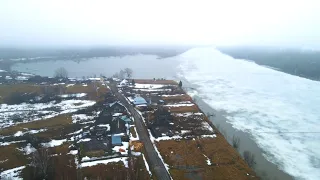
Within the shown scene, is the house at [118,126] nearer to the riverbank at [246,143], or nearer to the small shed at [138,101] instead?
the small shed at [138,101]

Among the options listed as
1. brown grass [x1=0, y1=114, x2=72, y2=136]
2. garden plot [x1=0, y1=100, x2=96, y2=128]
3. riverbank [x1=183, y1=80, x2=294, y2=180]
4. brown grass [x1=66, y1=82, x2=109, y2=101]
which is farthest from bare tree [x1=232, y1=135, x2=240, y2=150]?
brown grass [x1=66, y1=82, x2=109, y2=101]

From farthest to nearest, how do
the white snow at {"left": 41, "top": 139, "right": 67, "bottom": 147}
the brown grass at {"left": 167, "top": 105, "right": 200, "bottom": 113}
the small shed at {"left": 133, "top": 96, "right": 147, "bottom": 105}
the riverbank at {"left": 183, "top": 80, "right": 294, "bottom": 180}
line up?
the small shed at {"left": 133, "top": 96, "right": 147, "bottom": 105} < the brown grass at {"left": 167, "top": 105, "right": 200, "bottom": 113} < the white snow at {"left": 41, "top": 139, "right": 67, "bottom": 147} < the riverbank at {"left": 183, "top": 80, "right": 294, "bottom": 180}

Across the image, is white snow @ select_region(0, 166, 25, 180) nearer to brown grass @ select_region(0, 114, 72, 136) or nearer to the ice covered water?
brown grass @ select_region(0, 114, 72, 136)

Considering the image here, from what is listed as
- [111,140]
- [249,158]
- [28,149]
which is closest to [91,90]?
[28,149]

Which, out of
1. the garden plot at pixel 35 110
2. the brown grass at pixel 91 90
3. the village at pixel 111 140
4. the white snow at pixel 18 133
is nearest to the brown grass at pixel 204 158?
the village at pixel 111 140

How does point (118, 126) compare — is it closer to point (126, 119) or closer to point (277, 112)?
point (126, 119)

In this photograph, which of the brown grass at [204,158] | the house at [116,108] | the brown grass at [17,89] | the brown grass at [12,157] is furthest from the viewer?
the brown grass at [17,89]

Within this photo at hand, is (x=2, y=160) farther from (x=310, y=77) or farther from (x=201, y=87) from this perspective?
(x=310, y=77)
